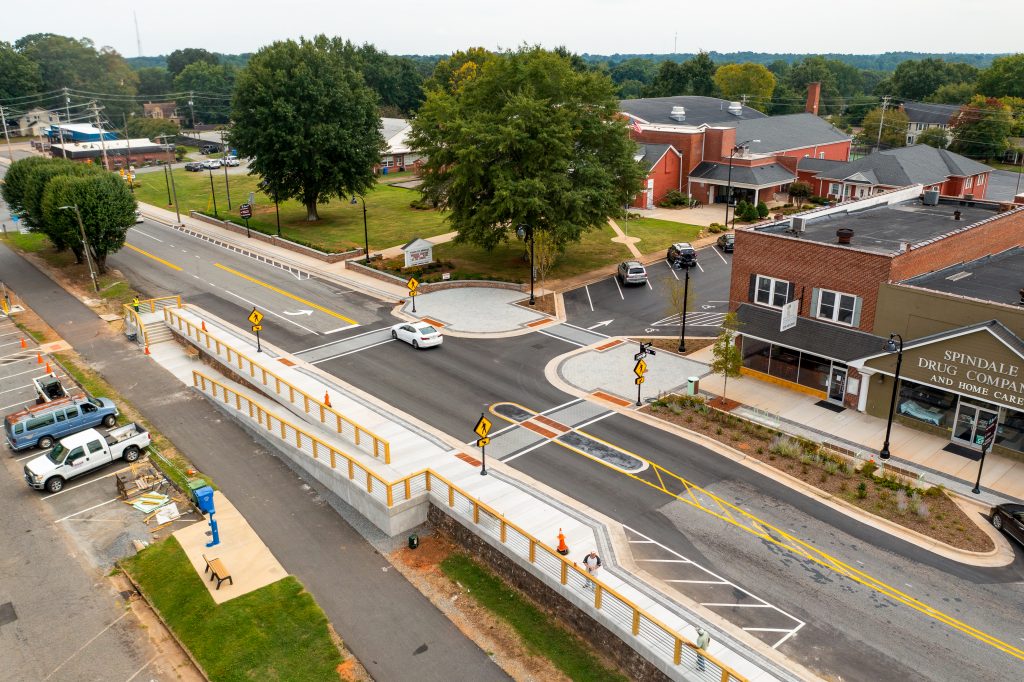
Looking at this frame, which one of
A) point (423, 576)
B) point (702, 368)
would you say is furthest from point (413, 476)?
point (702, 368)

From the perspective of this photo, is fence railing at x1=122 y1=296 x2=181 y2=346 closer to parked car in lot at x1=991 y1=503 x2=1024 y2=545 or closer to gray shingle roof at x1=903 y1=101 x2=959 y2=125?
parked car in lot at x1=991 y1=503 x2=1024 y2=545

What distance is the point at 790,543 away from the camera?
2311 centimetres

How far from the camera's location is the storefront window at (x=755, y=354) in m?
36.1

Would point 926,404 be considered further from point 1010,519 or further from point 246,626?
point 246,626

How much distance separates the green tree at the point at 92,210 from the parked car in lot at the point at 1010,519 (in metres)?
55.5

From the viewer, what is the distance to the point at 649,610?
19734 millimetres

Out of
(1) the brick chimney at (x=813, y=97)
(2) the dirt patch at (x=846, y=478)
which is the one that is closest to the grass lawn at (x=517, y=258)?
(2) the dirt patch at (x=846, y=478)

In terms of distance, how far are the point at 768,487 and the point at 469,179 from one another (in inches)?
1233

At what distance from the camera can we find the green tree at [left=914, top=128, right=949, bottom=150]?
111 m

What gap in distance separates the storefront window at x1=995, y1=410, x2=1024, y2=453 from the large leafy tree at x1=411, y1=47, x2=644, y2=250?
27255 millimetres

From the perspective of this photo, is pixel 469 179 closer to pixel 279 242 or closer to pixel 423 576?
pixel 279 242

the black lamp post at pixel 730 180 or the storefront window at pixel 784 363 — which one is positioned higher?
the black lamp post at pixel 730 180

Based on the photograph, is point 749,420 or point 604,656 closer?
point 604,656

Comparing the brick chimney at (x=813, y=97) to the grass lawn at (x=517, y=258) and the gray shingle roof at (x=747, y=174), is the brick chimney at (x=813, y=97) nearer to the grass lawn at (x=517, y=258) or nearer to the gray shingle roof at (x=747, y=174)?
the gray shingle roof at (x=747, y=174)
